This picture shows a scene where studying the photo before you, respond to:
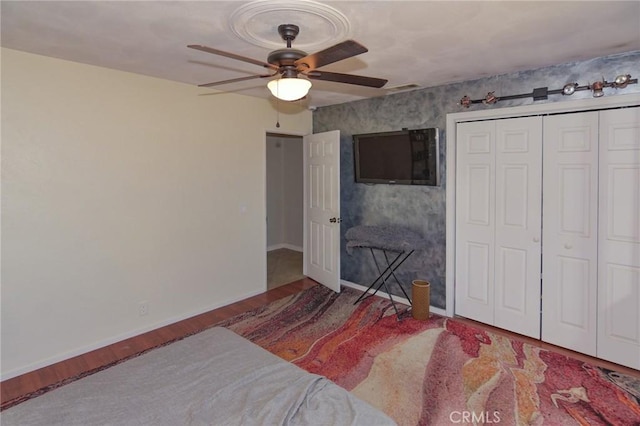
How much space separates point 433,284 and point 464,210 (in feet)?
2.87

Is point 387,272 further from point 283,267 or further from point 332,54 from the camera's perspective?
point 332,54

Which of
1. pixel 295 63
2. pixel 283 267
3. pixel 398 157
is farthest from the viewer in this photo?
pixel 283 267

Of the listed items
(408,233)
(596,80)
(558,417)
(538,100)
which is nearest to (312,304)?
(408,233)

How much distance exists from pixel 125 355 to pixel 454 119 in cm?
374

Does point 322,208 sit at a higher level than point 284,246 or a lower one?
higher

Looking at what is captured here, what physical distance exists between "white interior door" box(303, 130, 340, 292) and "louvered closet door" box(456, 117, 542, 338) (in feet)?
4.79

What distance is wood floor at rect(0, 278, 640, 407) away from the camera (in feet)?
8.50

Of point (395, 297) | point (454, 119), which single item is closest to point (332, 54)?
point (454, 119)

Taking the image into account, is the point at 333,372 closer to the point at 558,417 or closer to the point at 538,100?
the point at 558,417

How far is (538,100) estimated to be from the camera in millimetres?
3057

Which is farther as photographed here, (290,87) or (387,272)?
(387,272)

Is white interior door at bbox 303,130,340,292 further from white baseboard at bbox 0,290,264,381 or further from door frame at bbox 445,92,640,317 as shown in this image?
door frame at bbox 445,92,640,317

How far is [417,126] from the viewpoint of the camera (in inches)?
152
